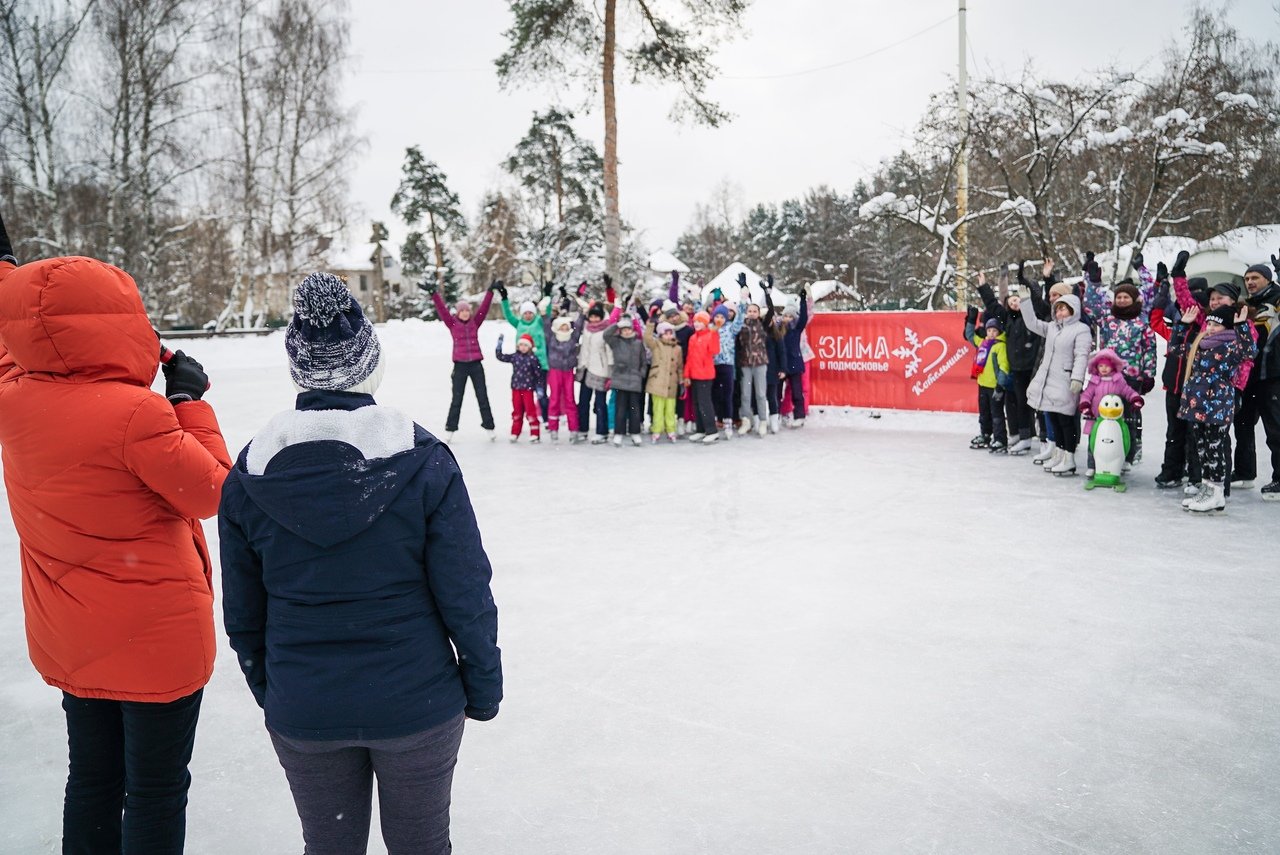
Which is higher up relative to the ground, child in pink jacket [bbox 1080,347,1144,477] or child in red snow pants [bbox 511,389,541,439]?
child in pink jacket [bbox 1080,347,1144,477]

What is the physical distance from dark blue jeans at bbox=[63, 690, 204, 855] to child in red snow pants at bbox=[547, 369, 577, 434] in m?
7.93

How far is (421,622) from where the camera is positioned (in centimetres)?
163

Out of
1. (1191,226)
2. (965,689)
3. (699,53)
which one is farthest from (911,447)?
(1191,226)

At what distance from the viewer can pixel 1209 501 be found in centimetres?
624

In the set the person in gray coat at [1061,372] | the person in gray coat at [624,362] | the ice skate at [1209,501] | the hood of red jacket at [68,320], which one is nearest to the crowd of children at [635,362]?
the person in gray coat at [624,362]

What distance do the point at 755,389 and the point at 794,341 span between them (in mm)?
827

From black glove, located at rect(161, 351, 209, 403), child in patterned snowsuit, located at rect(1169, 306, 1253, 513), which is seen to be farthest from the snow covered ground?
black glove, located at rect(161, 351, 209, 403)

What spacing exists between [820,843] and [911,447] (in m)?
7.49

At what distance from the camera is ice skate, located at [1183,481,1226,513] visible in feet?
20.4

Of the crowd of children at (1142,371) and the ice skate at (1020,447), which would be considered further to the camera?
the ice skate at (1020,447)

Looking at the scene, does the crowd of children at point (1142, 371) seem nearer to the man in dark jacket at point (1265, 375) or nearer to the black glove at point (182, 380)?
the man in dark jacket at point (1265, 375)

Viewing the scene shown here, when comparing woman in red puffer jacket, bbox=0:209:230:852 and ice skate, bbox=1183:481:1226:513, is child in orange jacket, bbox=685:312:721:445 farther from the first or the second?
woman in red puffer jacket, bbox=0:209:230:852

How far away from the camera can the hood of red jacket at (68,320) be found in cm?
184

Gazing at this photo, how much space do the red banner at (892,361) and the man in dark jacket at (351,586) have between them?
1013 cm
